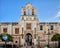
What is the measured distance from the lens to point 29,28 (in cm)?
3156

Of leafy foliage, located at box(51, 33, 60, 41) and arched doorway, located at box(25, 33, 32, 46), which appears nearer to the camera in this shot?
leafy foliage, located at box(51, 33, 60, 41)

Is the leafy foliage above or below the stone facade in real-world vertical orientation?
below

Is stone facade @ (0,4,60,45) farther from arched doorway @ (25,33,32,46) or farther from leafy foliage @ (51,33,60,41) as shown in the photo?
leafy foliage @ (51,33,60,41)

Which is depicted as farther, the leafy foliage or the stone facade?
the stone facade

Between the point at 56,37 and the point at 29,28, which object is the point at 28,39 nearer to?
the point at 29,28

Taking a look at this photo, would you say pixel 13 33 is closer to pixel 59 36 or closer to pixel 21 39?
pixel 21 39

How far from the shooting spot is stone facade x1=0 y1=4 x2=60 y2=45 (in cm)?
3122

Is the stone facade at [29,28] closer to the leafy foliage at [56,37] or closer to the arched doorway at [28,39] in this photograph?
the arched doorway at [28,39]

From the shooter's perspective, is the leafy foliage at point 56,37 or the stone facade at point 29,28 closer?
the leafy foliage at point 56,37

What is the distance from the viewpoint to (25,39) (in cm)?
3136

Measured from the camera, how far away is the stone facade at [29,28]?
3122 cm

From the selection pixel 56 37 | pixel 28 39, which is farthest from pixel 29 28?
pixel 56 37

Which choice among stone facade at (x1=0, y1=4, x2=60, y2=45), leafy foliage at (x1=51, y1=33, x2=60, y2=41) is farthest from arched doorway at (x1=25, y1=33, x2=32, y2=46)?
leafy foliage at (x1=51, y1=33, x2=60, y2=41)

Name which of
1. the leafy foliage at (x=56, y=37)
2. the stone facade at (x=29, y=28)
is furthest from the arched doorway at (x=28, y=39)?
the leafy foliage at (x=56, y=37)
